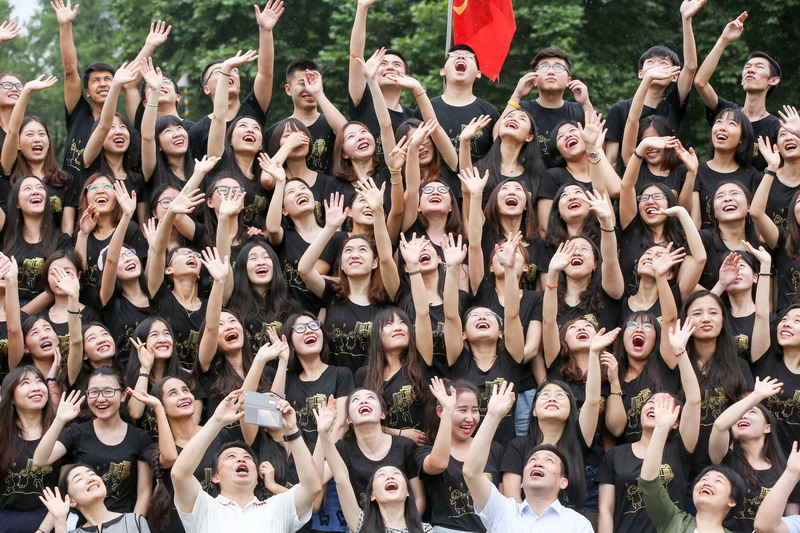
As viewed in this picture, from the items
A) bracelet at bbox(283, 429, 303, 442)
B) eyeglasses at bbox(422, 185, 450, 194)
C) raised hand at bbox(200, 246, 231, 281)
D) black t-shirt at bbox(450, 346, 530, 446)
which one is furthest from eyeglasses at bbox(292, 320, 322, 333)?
eyeglasses at bbox(422, 185, 450, 194)

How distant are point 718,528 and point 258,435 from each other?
2899mm

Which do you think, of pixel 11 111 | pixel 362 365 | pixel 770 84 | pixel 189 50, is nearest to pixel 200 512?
pixel 362 365

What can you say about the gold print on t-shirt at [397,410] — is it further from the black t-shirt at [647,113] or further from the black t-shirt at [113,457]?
the black t-shirt at [647,113]

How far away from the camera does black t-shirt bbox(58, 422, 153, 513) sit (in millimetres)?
8406

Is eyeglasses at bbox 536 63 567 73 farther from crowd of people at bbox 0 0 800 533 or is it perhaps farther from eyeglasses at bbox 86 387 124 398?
eyeglasses at bbox 86 387 124 398

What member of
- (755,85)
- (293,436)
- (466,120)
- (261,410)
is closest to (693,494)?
(293,436)

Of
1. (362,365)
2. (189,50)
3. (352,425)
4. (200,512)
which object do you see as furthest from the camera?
(189,50)

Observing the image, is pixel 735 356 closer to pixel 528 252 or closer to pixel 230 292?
pixel 528 252

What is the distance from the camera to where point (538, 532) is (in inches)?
314

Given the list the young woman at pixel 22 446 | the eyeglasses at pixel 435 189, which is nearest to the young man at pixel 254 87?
the eyeglasses at pixel 435 189

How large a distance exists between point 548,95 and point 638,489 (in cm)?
329

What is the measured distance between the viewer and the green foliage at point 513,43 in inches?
664

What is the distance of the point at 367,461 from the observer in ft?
27.5

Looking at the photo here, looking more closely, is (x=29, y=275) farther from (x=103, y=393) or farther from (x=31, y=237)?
(x=103, y=393)
